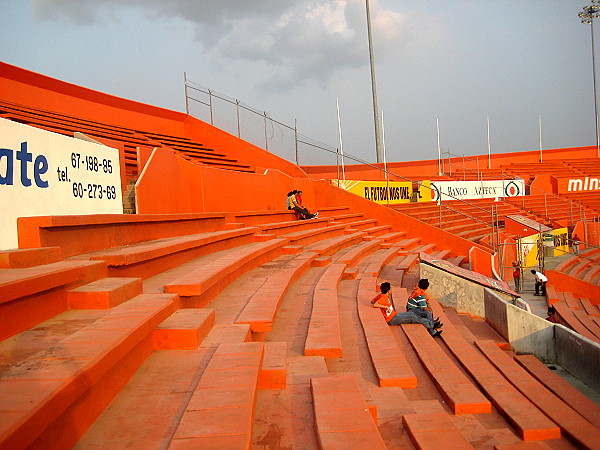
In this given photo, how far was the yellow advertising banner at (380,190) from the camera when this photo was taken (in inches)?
646

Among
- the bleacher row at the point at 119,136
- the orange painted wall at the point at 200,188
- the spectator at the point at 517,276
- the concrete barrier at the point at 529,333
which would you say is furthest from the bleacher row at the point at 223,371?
the spectator at the point at 517,276

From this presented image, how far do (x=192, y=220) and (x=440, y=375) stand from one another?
14.2 feet

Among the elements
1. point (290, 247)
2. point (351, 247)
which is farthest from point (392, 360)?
point (351, 247)

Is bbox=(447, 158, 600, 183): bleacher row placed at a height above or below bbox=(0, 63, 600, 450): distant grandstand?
above

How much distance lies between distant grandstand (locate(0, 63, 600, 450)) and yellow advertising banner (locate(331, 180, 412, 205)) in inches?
229

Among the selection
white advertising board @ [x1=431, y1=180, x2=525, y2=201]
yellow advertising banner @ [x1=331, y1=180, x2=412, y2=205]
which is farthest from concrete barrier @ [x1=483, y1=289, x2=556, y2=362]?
white advertising board @ [x1=431, y1=180, x2=525, y2=201]

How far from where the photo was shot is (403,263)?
33.6ft

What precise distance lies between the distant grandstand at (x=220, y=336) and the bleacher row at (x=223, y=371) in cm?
1

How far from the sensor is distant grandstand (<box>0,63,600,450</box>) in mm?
2410

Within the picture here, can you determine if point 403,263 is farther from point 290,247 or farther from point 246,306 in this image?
point 246,306

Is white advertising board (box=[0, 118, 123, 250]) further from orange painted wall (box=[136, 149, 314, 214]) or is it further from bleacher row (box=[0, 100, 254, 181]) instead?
bleacher row (box=[0, 100, 254, 181])

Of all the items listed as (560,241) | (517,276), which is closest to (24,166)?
(517,276)

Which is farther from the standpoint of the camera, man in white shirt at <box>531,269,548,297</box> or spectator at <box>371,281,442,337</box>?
man in white shirt at <box>531,269,548,297</box>

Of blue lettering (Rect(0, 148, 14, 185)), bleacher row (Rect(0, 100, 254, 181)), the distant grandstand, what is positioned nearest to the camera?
the distant grandstand
